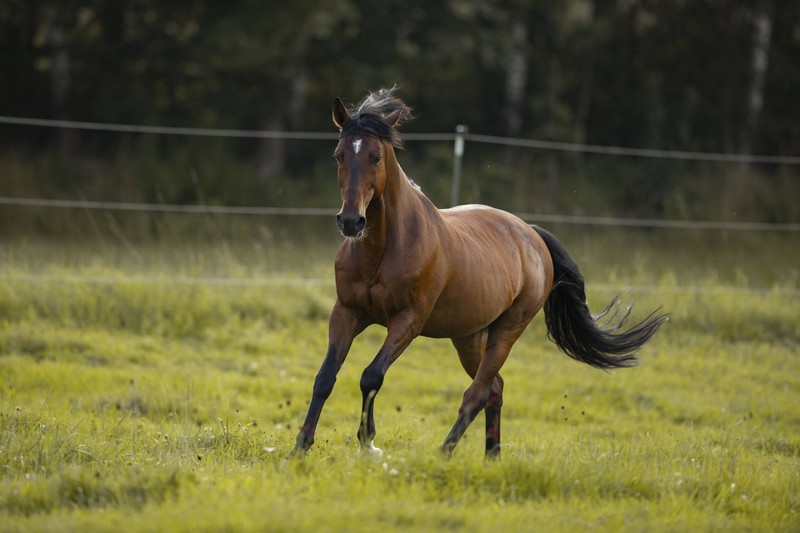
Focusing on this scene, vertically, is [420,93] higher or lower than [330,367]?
higher

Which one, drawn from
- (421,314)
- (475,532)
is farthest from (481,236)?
(475,532)

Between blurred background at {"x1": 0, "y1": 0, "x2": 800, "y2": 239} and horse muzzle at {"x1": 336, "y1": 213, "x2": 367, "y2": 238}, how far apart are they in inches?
467

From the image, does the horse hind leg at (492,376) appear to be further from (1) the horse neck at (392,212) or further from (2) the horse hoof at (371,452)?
(1) the horse neck at (392,212)

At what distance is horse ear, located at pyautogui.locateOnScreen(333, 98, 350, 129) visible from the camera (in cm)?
523

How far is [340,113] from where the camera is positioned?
5297mm

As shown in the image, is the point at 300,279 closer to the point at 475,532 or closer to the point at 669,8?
the point at 475,532

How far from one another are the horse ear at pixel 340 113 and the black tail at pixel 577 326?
7.13 ft

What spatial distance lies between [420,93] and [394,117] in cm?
1702

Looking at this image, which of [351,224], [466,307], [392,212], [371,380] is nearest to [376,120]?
[392,212]

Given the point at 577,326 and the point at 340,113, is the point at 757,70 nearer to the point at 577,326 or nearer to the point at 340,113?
the point at 577,326

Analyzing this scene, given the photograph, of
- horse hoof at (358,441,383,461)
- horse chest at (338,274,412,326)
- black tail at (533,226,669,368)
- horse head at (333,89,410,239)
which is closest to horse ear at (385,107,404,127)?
horse head at (333,89,410,239)

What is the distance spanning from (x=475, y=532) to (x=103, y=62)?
18.2 metres

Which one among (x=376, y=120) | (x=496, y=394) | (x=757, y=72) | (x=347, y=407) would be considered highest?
(x=757, y=72)

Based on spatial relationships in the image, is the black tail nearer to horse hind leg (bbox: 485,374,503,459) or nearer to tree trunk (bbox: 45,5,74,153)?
horse hind leg (bbox: 485,374,503,459)
